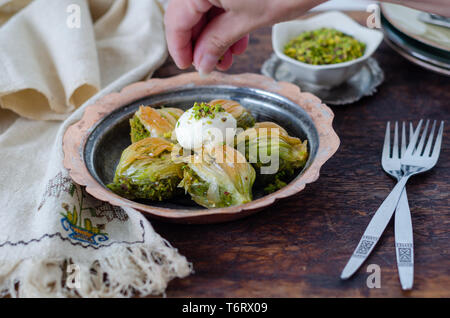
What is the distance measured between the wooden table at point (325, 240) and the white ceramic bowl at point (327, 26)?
23 cm

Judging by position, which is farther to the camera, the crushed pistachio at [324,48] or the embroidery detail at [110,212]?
the crushed pistachio at [324,48]

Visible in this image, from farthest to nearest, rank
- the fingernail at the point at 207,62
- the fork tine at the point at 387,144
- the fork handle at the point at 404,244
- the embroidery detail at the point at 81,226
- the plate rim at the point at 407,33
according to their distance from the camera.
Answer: the plate rim at the point at 407,33, the fork tine at the point at 387,144, the fingernail at the point at 207,62, the embroidery detail at the point at 81,226, the fork handle at the point at 404,244

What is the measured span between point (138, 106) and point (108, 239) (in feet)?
1.46

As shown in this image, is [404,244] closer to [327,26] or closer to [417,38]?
[417,38]

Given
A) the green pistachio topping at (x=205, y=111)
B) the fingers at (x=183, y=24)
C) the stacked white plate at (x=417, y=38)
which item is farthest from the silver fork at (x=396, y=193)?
the fingers at (x=183, y=24)

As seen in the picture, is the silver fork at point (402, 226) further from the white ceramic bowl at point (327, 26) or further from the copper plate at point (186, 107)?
the white ceramic bowl at point (327, 26)

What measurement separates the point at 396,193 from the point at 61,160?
2.53 ft

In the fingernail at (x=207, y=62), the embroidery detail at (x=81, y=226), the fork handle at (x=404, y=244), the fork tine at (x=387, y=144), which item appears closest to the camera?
the fork handle at (x=404, y=244)

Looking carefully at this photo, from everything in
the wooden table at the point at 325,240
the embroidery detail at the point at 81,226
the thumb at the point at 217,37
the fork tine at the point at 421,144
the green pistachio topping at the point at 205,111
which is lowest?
the fork tine at the point at 421,144

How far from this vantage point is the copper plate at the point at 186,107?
0.91 meters

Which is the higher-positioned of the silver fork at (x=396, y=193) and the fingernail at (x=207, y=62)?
the fingernail at (x=207, y=62)

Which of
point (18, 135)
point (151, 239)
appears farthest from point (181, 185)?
point (18, 135)

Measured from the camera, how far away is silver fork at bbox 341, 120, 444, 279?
0.88 meters
